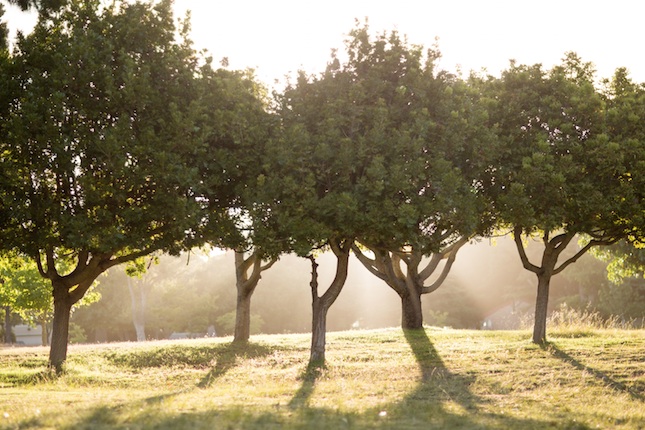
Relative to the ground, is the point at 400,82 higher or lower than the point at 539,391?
higher

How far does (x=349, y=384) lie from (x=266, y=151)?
7465mm

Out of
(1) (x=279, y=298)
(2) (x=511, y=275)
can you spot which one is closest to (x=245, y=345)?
(1) (x=279, y=298)

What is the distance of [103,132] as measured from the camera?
20.9 meters

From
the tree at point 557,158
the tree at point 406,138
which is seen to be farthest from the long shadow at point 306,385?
the tree at point 557,158

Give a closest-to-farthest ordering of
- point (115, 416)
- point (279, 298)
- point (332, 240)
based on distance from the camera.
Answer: point (115, 416), point (332, 240), point (279, 298)

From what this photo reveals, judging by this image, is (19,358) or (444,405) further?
(19,358)

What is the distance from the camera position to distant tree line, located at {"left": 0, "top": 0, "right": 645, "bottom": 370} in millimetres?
21078

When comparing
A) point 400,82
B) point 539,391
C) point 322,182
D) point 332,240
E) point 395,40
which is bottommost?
point 539,391

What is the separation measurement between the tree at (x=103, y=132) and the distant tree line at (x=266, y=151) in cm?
6

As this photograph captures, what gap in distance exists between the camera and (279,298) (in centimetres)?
7412

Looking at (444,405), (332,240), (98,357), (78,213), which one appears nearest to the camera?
(444,405)

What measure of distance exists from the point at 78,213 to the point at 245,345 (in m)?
11.5

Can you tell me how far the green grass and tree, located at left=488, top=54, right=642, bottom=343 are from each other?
4927 millimetres

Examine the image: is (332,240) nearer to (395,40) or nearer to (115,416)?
(395,40)
